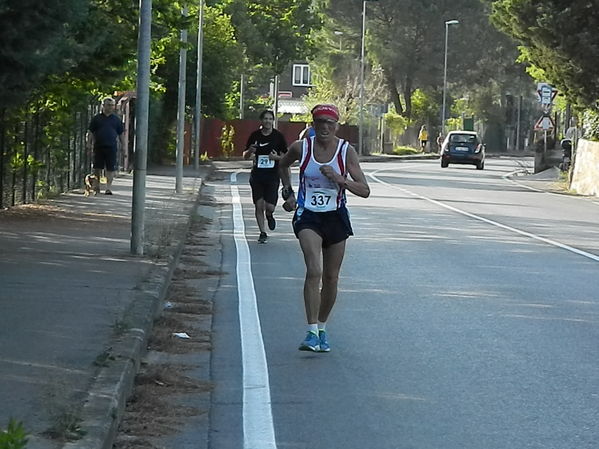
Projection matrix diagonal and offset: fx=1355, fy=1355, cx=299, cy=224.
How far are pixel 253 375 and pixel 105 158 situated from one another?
53.2 feet

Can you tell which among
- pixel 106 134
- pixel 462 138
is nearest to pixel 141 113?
pixel 106 134

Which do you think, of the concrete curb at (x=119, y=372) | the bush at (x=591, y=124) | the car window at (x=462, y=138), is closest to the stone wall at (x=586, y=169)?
the bush at (x=591, y=124)

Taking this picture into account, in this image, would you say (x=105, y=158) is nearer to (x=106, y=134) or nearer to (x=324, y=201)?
(x=106, y=134)

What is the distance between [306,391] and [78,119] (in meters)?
19.4

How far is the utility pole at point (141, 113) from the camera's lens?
14.6 metres

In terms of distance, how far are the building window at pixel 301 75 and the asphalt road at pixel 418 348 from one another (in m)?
91.7

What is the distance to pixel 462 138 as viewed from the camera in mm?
55750

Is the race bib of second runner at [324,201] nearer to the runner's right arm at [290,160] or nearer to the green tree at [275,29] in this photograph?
the runner's right arm at [290,160]

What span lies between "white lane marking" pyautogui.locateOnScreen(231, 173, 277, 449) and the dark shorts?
971 centimetres

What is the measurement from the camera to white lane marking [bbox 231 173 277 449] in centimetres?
726

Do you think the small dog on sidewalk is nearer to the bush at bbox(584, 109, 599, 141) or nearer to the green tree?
the bush at bbox(584, 109, 599, 141)

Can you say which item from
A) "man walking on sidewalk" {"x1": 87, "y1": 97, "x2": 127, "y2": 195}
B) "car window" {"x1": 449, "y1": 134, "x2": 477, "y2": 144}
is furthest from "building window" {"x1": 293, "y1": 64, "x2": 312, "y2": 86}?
"man walking on sidewalk" {"x1": 87, "y1": 97, "x2": 127, "y2": 195}

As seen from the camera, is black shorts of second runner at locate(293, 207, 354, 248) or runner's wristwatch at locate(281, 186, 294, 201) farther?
runner's wristwatch at locate(281, 186, 294, 201)

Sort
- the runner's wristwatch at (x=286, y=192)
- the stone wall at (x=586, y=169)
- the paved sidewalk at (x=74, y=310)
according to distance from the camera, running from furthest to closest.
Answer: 1. the stone wall at (x=586, y=169)
2. the runner's wristwatch at (x=286, y=192)
3. the paved sidewalk at (x=74, y=310)
